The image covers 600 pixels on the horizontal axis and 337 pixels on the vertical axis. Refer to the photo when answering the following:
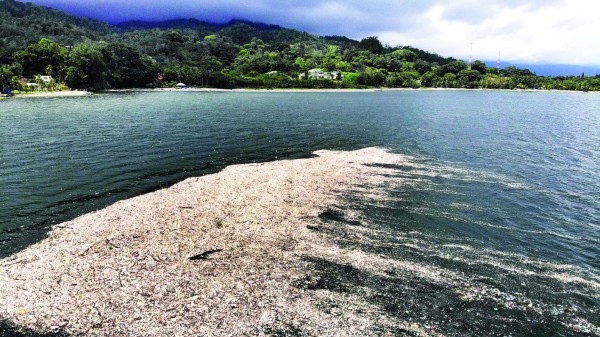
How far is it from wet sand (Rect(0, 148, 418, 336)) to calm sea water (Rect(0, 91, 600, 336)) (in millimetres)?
2833

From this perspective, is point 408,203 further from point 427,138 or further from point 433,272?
point 427,138

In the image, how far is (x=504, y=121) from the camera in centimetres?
7944

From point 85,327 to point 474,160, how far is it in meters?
41.4

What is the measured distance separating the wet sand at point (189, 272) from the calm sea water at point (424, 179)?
2.83 meters

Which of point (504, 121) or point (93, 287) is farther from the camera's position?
point (504, 121)

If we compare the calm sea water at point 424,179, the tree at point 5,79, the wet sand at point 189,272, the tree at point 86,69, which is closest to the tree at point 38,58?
the tree at point 86,69

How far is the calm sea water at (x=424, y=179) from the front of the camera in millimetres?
18391

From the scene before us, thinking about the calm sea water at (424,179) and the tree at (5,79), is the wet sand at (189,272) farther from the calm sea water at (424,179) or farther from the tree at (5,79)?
the tree at (5,79)

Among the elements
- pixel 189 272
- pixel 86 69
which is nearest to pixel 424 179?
pixel 189 272

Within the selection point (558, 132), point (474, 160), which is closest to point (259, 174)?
point (474, 160)

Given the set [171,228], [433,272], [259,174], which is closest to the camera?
[433,272]

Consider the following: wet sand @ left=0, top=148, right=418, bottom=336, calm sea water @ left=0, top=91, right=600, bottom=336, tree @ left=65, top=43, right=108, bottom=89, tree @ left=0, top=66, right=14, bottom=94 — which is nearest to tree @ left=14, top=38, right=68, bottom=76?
tree @ left=65, top=43, right=108, bottom=89

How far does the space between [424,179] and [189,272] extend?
78.6 ft

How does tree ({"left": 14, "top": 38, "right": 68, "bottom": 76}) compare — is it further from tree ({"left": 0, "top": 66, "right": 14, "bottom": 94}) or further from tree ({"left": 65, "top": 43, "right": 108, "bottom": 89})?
tree ({"left": 0, "top": 66, "right": 14, "bottom": 94})
